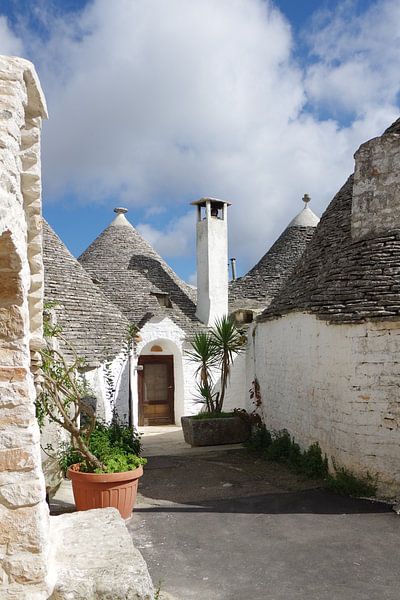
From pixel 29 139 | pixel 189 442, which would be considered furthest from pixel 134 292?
pixel 29 139

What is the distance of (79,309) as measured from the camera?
11062 mm

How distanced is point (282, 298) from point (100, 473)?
18.5ft

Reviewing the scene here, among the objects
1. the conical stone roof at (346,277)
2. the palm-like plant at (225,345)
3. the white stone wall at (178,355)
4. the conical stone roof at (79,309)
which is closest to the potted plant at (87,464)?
the conical stone roof at (346,277)

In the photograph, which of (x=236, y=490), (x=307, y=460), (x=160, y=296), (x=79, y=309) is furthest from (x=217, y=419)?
(x=160, y=296)

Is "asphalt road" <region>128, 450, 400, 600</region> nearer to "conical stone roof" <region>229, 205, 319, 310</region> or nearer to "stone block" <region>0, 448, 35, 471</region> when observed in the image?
"stone block" <region>0, 448, 35, 471</region>

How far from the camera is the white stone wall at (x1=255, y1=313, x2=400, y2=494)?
22.1 ft

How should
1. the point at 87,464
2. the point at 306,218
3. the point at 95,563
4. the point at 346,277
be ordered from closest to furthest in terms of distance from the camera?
the point at 95,563, the point at 87,464, the point at 346,277, the point at 306,218

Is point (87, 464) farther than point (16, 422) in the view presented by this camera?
Yes

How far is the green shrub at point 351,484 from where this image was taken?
6805mm

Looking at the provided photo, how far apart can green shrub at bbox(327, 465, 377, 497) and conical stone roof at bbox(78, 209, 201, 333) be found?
8.43 meters

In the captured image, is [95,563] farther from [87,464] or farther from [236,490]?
[236,490]

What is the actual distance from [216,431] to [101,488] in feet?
19.8

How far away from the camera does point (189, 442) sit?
37.8 ft

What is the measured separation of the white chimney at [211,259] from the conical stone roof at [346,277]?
5.39m
